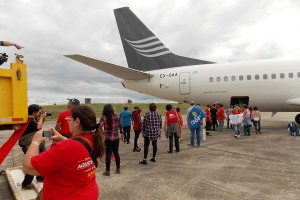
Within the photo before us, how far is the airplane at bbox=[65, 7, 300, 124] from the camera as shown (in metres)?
12.9

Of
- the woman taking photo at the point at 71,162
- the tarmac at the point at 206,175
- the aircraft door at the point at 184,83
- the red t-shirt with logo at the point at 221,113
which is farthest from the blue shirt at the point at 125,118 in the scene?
the woman taking photo at the point at 71,162

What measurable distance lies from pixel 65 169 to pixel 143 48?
13746 millimetres

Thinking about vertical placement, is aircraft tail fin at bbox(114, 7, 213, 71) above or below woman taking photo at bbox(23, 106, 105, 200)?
above

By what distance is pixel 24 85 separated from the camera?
11.1 ft

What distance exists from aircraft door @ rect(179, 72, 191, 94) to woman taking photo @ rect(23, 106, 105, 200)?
12016 millimetres

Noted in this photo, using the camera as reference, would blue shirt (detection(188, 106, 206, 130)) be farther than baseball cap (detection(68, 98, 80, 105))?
Yes

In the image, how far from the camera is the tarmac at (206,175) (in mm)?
4223

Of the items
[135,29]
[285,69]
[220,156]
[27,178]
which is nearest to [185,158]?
[220,156]

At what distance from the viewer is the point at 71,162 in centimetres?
185

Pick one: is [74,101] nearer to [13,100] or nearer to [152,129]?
[13,100]

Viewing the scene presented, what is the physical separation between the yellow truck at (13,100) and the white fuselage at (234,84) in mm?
11090

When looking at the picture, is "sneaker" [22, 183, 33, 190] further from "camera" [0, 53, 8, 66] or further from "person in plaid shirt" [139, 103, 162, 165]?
"person in plaid shirt" [139, 103, 162, 165]

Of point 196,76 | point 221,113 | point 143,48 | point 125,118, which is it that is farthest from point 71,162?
point 143,48

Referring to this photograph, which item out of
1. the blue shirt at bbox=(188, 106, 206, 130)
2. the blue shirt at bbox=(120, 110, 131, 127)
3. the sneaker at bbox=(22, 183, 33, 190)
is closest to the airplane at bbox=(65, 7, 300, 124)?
the blue shirt at bbox=(120, 110, 131, 127)
